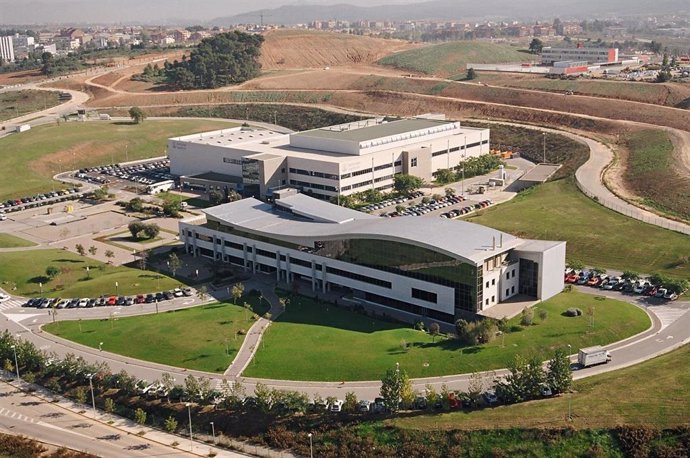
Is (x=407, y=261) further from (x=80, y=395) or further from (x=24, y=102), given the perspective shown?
(x=24, y=102)

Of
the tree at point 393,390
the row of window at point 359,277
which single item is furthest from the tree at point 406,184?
the tree at point 393,390

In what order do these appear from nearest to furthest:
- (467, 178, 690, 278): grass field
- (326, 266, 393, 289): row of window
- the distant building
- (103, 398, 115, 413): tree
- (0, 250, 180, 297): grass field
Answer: (103, 398, 115, 413): tree
(326, 266, 393, 289): row of window
(0, 250, 180, 297): grass field
(467, 178, 690, 278): grass field
the distant building

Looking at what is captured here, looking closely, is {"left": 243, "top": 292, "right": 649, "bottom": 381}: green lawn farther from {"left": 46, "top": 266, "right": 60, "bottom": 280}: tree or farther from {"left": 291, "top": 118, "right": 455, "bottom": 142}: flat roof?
{"left": 291, "top": 118, "right": 455, "bottom": 142}: flat roof

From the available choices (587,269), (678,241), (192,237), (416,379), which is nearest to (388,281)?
(416,379)

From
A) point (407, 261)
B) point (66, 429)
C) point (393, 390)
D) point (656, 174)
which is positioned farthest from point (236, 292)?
point (656, 174)

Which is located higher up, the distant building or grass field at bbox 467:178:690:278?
the distant building

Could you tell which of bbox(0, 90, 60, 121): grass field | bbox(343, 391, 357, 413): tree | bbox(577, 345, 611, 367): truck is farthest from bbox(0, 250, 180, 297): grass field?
bbox(0, 90, 60, 121): grass field

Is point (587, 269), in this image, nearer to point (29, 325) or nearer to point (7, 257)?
point (29, 325)
